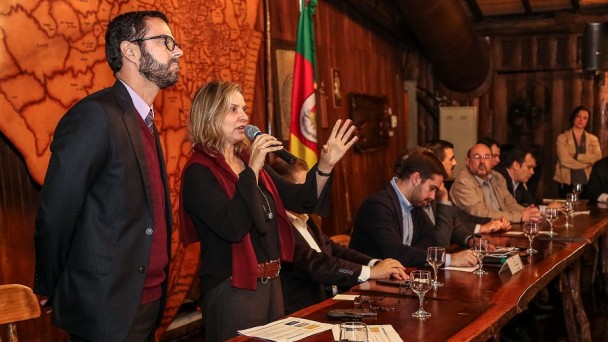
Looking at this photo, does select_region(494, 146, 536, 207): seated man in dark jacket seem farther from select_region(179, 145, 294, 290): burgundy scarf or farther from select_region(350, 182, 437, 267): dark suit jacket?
select_region(179, 145, 294, 290): burgundy scarf

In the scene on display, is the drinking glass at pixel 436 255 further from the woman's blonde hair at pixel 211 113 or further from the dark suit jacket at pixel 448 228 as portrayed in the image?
the dark suit jacket at pixel 448 228

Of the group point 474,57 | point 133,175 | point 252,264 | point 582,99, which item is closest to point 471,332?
point 252,264

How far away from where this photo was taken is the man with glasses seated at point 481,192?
5.23 m

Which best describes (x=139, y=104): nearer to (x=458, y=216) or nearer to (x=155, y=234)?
(x=155, y=234)

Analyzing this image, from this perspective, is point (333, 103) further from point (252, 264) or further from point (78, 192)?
point (78, 192)

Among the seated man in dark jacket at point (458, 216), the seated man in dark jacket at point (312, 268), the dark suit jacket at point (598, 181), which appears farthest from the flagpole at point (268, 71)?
the dark suit jacket at point (598, 181)

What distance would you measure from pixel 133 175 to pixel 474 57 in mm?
7125

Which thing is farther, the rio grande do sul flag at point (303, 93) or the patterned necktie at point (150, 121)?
the rio grande do sul flag at point (303, 93)

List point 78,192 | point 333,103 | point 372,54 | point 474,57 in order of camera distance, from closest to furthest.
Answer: point 78,192
point 333,103
point 372,54
point 474,57

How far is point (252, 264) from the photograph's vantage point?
2496 mm

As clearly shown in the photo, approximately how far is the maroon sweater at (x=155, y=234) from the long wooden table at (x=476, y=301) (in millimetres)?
304

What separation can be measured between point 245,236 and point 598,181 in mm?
4950

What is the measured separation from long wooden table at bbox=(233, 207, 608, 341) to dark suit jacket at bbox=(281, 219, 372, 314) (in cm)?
16

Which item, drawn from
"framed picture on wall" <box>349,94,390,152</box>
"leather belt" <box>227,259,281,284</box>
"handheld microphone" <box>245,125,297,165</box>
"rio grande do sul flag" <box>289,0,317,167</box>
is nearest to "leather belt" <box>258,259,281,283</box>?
"leather belt" <box>227,259,281,284</box>
